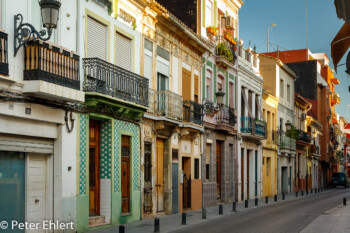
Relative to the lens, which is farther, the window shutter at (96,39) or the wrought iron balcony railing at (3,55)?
the window shutter at (96,39)

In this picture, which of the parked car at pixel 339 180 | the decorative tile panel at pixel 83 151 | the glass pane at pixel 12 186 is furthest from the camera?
the parked car at pixel 339 180

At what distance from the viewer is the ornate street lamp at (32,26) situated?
42.4 ft

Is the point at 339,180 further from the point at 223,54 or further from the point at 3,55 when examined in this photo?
the point at 3,55

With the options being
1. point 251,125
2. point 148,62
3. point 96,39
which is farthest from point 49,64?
point 251,125

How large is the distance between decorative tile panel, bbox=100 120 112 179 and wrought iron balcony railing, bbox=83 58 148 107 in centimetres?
111

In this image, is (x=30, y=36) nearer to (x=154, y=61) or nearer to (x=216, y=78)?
(x=154, y=61)

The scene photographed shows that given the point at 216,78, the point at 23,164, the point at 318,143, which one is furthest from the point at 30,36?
the point at 318,143

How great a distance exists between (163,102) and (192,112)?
3406 mm

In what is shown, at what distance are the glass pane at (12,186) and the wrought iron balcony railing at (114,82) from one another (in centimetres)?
334

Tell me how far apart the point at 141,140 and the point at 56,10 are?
9.11m

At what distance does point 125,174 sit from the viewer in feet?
66.1

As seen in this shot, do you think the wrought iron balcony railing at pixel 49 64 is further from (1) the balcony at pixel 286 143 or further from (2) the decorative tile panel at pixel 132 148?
(1) the balcony at pixel 286 143

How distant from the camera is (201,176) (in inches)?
1105

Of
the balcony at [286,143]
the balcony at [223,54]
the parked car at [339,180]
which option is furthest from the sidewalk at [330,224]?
the parked car at [339,180]
